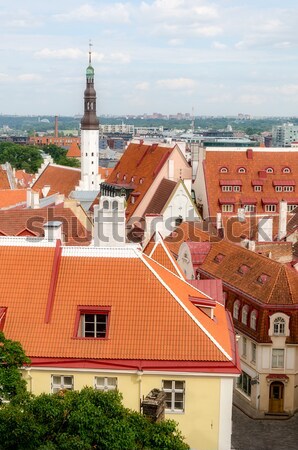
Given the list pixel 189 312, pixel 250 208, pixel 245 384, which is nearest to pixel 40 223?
pixel 245 384

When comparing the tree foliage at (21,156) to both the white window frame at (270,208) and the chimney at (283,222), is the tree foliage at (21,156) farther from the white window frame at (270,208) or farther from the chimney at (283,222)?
the chimney at (283,222)

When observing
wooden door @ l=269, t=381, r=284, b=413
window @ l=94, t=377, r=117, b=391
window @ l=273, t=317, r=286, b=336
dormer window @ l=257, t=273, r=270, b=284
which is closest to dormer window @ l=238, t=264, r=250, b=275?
dormer window @ l=257, t=273, r=270, b=284

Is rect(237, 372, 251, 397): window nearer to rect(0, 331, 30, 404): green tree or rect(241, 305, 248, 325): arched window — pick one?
rect(241, 305, 248, 325): arched window

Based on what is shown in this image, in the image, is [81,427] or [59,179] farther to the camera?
[59,179]

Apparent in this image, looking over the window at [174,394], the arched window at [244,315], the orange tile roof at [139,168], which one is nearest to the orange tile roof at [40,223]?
the arched window at [244,315]

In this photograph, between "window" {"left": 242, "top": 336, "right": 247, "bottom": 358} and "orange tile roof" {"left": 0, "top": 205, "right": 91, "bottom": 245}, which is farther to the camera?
"orange tile roof" {"left": 0, "top": 205, "right": 91, "bottom": 245}

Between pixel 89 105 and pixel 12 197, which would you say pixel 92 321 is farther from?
pixel 89 105
